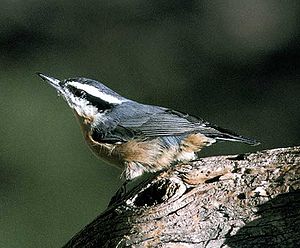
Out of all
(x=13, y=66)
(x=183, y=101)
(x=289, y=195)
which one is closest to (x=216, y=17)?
(x=183, y=101)

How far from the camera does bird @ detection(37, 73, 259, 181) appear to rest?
175 inches

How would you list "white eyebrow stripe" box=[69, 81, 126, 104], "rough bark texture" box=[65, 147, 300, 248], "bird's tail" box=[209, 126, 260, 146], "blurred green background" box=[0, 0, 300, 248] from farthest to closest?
"blurred green background" box=[0, 0, 300, 248], "white eyebrow stripe" box=[69, 81, 126, 104], "bird's tail" box=[209, 126, 260, 146], "rough bark texture" box=[65, 147, 300, 248]

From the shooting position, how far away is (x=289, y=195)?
339cm

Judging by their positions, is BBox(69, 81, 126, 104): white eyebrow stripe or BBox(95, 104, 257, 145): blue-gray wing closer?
BBox(95, 104, 257, 145): blue-gray wing

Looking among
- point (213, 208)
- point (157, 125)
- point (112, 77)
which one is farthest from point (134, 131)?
point (112, 77)

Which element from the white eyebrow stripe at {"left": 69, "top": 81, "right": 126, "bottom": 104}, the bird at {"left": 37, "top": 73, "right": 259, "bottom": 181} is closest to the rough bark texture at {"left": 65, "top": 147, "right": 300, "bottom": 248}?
the bird at {"left": 37, "top": 73, "right": 259, "bottom": 181}

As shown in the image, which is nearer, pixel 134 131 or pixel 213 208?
pixel 213 208

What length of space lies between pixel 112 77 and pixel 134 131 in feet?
8.17

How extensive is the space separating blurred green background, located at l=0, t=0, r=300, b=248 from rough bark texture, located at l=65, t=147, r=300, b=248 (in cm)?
242

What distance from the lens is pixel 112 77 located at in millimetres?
7074

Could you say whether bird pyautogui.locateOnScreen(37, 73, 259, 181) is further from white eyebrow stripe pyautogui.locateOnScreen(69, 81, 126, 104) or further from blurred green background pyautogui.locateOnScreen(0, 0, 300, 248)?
blurred green background pyautogui.locateOnScreen(0, 0, 300, 248)

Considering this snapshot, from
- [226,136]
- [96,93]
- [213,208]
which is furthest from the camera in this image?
[96,93]

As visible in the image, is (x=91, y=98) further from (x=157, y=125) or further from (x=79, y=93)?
(x=157, y=125)

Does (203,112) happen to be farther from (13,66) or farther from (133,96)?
(13,66)
